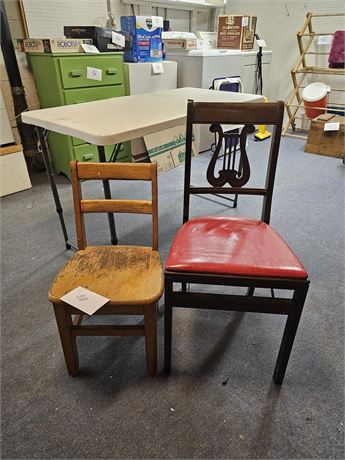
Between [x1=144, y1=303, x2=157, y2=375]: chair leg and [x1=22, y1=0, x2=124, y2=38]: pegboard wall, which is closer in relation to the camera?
[x1=144, y1=303, x2=157, y2=375]: chair leg

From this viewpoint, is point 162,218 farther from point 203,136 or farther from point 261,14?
point 261,14

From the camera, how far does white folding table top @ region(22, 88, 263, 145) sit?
139 centimetres

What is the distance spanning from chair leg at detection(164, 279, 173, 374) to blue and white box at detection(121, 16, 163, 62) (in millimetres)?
2662

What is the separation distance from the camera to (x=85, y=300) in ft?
3.38

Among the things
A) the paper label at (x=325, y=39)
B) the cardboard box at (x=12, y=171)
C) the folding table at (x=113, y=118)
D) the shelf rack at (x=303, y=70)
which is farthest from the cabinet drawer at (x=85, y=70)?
the paper label at (x=325, y=39)

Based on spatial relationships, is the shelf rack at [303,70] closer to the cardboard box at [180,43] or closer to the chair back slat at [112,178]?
the cardboard box at [180,43]

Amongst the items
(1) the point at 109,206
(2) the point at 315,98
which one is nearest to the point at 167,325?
(1) the point at 109,206

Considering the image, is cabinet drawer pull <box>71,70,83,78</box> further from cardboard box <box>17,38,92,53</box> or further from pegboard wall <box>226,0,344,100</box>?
pegboard wall <box>226,0,344,100</box>

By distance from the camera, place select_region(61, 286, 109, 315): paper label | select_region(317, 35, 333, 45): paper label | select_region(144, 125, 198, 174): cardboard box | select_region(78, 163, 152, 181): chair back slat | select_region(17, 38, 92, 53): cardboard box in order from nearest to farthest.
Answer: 1. select_region(61, 286, 109, 315): paper label
2. select_region(78, 163, 152, 181): chair back slat
3. select_region(17, 38, 92, 53): cardboard box
4. select_region(144, 125, 198, 174): cardboard box
5. select_region(317, 35, 333, 45): paper label

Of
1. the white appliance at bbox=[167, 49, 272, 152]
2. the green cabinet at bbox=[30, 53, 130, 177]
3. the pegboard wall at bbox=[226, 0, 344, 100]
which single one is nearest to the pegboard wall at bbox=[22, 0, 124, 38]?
the green cabinet at bbox=[30, 53, 130, 177]

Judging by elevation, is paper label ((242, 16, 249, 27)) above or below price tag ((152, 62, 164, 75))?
above

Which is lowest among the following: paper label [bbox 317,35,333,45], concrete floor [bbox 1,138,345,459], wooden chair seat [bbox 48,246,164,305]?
concrete floor [bbox 1,138,345,459]

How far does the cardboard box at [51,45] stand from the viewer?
248 cm

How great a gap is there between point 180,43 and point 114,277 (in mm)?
3063
